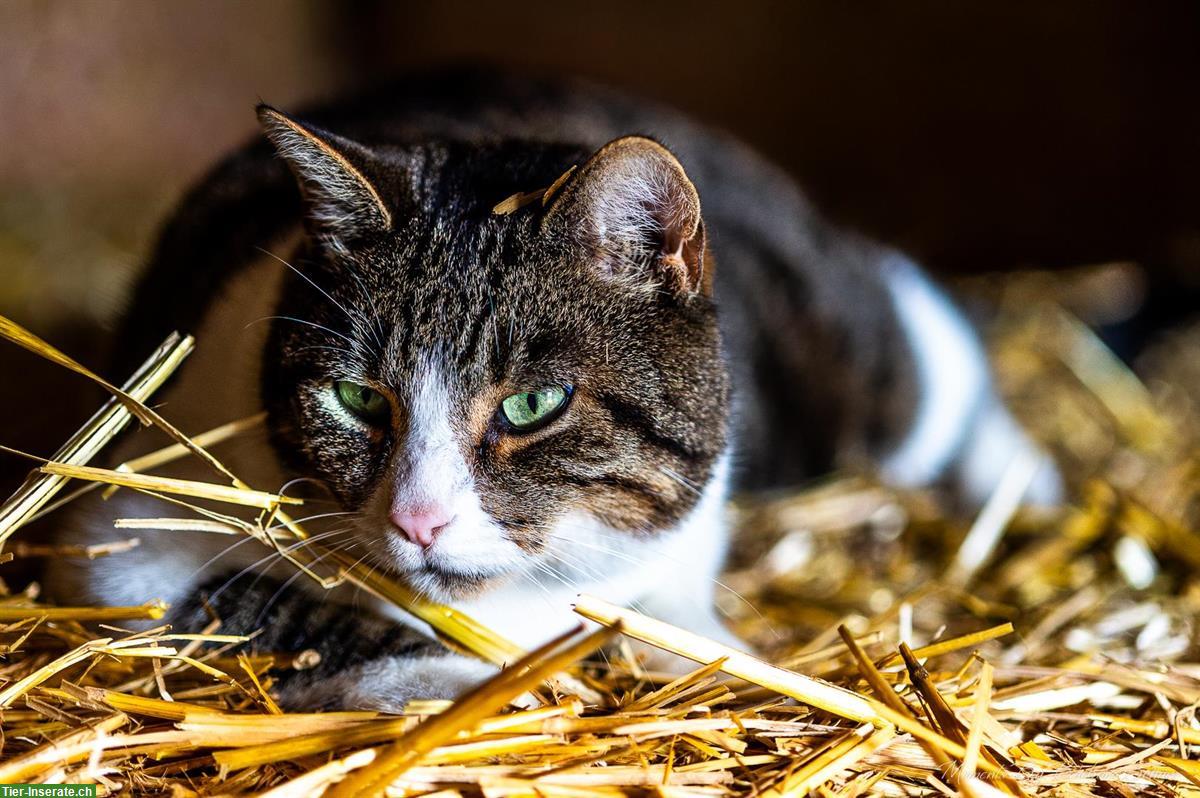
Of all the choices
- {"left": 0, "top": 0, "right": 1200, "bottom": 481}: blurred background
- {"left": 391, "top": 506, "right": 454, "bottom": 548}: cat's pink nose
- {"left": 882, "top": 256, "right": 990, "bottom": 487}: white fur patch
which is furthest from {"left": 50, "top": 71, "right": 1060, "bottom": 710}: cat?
{"left": 0, "top": 0, "right": 1200, "bottom": 481}: blurred background

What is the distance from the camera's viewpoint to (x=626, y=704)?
132 centimetres

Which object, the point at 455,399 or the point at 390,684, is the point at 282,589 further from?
the point at 455,399

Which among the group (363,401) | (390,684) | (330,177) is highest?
(330,177)

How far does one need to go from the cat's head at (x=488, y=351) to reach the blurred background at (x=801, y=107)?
1.48m

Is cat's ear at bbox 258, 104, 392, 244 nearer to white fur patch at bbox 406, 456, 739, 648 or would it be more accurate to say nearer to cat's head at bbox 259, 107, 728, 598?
cat's head at bbox 259, 107, 728, 598

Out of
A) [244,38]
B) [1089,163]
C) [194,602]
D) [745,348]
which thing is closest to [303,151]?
[194,602]

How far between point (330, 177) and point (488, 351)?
351mm

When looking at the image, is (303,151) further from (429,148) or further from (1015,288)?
(1015,288)

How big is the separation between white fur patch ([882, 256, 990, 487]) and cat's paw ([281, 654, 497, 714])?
154cm

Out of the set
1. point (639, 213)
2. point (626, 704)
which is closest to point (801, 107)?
point (639, 213)

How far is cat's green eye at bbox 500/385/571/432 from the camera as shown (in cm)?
132

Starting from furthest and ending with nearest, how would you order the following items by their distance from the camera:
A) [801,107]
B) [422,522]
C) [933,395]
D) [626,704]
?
1. [801,107]
2. [933,395]
3. [626,704]
4. [422,522]

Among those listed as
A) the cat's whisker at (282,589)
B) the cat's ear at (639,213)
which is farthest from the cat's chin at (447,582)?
the cat's ear at (639,213)

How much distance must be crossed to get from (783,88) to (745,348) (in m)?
1.80
